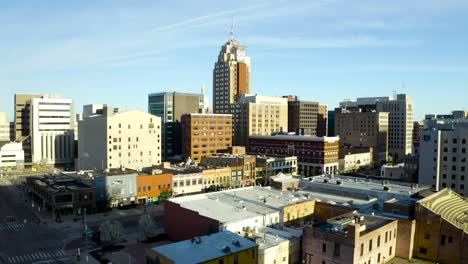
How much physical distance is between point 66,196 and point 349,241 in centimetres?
6946

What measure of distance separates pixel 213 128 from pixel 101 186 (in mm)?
80751

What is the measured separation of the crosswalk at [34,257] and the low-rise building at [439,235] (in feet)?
197

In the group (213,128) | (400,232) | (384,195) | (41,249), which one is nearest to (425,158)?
(384,195)

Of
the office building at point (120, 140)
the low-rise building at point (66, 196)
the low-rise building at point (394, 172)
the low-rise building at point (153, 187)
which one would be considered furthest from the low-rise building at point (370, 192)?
the office building at point (120, 140)

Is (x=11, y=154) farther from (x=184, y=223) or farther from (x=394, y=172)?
(x=394, y=172)

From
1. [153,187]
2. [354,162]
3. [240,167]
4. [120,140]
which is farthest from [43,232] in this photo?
[354,162]

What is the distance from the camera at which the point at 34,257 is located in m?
63.2

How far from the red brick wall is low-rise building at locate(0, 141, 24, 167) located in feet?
485

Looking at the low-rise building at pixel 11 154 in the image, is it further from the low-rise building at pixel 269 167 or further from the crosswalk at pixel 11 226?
the low-rise building at pixel 269 167

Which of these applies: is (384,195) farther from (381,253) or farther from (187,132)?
(187,132)

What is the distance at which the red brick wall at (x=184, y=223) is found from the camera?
61.5 m

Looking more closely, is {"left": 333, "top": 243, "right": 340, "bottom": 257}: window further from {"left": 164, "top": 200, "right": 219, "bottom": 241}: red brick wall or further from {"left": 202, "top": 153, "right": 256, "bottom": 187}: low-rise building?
{"left": 202, "top": 153, "right": 256, "bottom": 187}: low-rise building

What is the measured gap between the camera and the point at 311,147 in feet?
532

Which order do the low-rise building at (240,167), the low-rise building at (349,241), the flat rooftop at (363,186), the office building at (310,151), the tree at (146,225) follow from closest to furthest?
the low-rise building at (349,241), the tree at (146,225), the flat rooftop at (363,186), the low-rise building at (240,167), the office building at (310,151)
